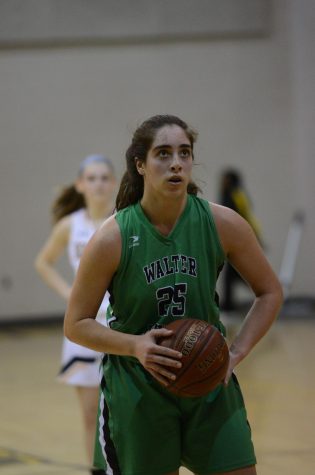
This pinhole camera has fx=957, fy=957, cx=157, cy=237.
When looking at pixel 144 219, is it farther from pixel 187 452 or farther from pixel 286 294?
pixel 286 294

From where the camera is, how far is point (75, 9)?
12664 mm

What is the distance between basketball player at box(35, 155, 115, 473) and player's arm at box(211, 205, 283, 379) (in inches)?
70.2

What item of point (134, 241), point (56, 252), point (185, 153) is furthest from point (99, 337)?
point (56, 252)

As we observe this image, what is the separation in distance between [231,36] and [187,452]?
35.5ft

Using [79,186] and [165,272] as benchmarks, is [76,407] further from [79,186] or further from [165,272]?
[165,272]

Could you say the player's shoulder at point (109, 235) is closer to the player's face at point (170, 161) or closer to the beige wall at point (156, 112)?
the player's face at point (170, 161)

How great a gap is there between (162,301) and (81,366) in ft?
7.57

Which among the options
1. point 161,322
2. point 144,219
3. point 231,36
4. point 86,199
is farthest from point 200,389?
point 231,36

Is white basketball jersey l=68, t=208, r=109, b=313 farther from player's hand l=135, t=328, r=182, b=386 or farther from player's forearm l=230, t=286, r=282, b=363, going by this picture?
player's hand l=135, t=328, r=182, b=386

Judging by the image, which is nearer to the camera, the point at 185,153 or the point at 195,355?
the point at 195,355

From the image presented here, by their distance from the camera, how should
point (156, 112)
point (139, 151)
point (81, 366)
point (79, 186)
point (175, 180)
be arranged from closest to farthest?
1. point (175, 180)
2. point (139, 151)
3. point (81, 366)
4. point (79, 186)
5. point (156, 112)

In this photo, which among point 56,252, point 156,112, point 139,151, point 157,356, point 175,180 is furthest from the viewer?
point 156,112

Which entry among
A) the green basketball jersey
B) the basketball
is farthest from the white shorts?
the basketball

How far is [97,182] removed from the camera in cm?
592
